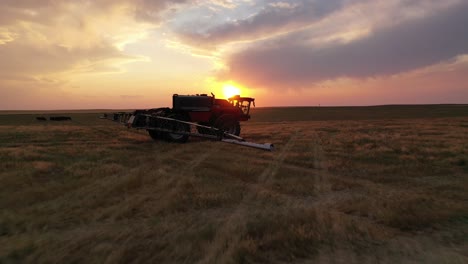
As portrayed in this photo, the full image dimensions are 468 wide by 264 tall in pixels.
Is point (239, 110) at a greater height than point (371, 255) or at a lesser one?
greater

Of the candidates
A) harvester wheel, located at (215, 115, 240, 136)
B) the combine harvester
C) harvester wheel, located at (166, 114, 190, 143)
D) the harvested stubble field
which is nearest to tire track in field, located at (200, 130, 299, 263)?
the harvested stubble field

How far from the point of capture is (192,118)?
52.8 feet

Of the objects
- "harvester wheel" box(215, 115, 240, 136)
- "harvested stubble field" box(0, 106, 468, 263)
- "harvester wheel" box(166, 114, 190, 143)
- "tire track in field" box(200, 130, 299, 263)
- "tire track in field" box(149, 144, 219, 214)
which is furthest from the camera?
"harvester wheel" box(215, 115, 240, 136)

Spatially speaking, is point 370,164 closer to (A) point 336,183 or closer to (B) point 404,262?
(A) point 336,183

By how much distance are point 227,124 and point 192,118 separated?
1767mm

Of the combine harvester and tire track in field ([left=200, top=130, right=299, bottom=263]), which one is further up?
the combine harvester

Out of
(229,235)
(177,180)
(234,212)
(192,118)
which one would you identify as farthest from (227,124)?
(229,235)

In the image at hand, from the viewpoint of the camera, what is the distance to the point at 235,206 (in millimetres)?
5793

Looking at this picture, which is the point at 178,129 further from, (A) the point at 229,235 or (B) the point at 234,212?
(A) the point at 229,235

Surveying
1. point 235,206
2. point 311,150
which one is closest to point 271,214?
point 235,206

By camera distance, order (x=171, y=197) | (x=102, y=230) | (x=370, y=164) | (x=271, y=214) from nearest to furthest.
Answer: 1. (x=102, y=230)
2. (x=271, y=214)
3. (x=171, y=197)
4. (x=370, y=164)

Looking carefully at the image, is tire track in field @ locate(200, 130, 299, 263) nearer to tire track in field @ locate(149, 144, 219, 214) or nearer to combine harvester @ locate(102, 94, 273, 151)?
tire track in field @ locate(149, 144, 219, 214)

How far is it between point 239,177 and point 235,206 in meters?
2.38

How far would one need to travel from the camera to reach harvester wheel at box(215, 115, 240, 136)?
53.9 feet
